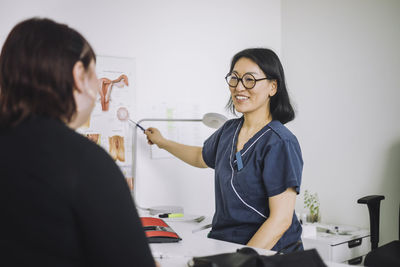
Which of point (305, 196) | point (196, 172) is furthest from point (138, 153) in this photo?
point (305, 196)

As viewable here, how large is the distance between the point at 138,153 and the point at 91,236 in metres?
1.85

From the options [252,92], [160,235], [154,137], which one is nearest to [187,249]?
[160,235]

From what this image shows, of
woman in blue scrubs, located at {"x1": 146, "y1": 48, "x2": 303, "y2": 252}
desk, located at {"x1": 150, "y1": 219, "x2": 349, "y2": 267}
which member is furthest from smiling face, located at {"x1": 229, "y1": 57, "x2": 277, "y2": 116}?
desk, located at {"x1": 150, "y1": 219, "x2": 349, "y2": 267}

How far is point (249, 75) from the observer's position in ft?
5.78

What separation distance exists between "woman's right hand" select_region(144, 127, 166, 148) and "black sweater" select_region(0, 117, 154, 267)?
1.60 m

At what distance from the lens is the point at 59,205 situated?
0.68 meters

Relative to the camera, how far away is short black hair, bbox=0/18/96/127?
2.51 feet

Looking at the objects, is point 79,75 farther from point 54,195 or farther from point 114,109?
point 114,109

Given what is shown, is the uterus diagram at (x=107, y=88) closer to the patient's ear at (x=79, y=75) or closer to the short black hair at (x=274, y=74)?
the short black hair at (x=274, y=74)

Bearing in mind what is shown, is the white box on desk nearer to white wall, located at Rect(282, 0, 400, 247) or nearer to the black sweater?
white wall, located at Rect(282, 0, 400, 247)

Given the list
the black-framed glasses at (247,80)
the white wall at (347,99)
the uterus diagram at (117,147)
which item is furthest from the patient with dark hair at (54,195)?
the white wall at (347,99)

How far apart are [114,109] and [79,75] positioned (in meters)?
1.65

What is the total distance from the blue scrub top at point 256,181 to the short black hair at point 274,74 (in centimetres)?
10

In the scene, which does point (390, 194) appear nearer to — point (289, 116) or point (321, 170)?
point (321, 170)
